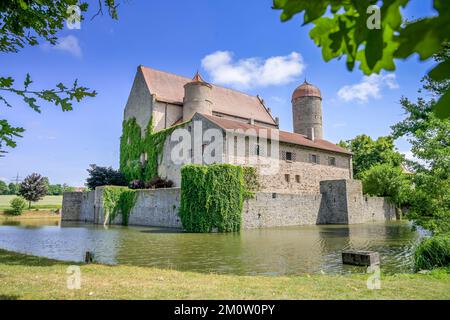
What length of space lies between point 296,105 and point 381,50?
39872 millimetres

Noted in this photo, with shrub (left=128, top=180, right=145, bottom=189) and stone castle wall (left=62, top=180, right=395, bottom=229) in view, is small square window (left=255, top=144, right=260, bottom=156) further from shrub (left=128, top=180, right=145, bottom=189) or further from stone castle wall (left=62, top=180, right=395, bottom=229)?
shrub (left=128, top=180, right=145, bottom=189)

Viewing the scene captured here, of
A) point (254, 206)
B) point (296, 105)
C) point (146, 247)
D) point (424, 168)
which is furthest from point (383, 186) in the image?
point (146, 247)

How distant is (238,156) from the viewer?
27.0m

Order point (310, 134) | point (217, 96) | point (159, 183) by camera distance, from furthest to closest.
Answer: point (217, 96) → point (310, 134) → point (159, 183)

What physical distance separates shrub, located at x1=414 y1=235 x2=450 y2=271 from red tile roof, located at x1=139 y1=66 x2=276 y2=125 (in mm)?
29802

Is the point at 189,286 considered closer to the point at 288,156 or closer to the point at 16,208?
the point at 288,156

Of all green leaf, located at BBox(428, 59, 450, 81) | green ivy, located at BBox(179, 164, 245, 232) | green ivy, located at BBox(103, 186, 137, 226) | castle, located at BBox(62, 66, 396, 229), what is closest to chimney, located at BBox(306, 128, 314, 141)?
castle, located at BBox(62, 66, 396, 229)

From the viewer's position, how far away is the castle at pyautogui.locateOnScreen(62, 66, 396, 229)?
2598 centimetres

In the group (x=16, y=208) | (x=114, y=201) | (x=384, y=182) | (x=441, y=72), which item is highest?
(x=384, y=182)

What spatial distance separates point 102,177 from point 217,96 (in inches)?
647

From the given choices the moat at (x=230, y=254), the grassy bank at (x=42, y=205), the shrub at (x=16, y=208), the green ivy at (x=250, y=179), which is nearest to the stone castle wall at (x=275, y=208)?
the green ivy at (x=250, y=179)

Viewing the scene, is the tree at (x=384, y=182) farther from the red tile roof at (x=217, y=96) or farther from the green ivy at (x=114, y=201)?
the green ivy at (x=114, y=201)

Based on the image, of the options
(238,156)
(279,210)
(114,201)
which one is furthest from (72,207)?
Answer: (279,210)
